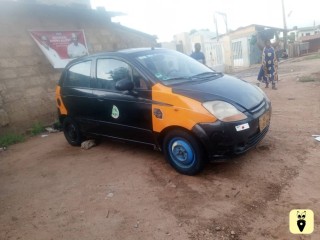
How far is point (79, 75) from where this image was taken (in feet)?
17.4

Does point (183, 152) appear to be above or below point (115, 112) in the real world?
below

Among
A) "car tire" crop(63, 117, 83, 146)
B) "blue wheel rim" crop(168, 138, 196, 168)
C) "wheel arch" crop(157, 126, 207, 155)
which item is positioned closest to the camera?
"wheel arch" crop(157, 126, 207, 155)

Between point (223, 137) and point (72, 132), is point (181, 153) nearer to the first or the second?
point (223, 137)

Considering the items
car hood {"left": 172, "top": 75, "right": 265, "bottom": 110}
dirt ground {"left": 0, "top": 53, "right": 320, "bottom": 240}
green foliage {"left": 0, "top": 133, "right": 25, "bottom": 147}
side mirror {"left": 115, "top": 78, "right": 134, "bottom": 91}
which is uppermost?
side mirror {"left": 115, "top": 78, "right": 134, "bottom": 91}

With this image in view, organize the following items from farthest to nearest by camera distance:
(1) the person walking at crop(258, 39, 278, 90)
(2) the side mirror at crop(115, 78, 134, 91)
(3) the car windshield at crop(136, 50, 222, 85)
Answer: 1. (1) the person walking at crop(258, 39, 278, 90)
2. (3) the car windshield at crop(136, 50, 222, 85)
3. (2) the side mirror at crop(115, 78, 134, 91)

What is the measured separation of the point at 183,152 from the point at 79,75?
254 centimetres

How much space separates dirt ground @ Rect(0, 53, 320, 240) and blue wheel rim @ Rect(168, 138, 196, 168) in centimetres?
19

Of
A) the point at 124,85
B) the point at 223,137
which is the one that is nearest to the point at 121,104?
the point at 124,85

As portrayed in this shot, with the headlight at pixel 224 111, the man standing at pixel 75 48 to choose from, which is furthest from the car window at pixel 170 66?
the man standing at pixel 75 48

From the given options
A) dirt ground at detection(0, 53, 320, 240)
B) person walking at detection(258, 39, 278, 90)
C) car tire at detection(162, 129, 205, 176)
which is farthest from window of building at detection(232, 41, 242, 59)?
car tire at detection(162, 129, 205, 176)

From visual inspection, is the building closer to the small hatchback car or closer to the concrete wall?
the concrete wall

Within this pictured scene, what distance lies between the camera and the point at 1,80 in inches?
286

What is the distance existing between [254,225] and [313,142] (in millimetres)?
2410

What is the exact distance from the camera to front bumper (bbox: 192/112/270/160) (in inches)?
140
